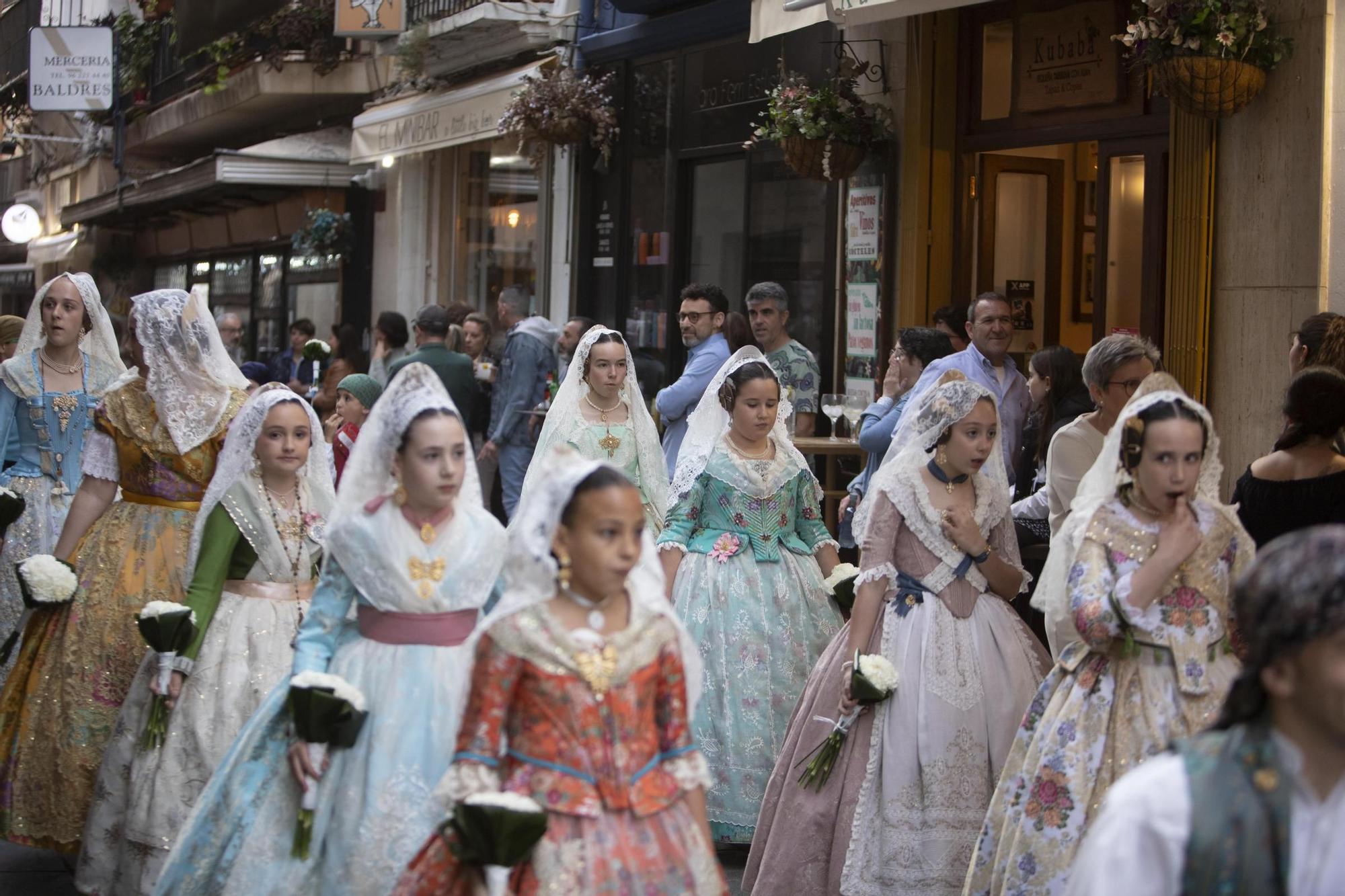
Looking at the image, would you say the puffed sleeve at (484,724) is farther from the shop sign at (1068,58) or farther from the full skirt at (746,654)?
the shop sign at (1068,58)

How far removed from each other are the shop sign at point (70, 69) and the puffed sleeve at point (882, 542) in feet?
66.6

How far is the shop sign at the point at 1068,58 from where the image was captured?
32.5 feet

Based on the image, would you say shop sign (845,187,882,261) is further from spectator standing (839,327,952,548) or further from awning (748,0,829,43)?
spectator standing (839,327,952,548)

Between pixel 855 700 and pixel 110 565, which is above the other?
pixel 110 565

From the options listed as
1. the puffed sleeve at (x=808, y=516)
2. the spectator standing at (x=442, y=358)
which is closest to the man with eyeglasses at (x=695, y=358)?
the puffed sleeve at (x=808, y=516)

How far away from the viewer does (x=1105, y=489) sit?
16.2 ft

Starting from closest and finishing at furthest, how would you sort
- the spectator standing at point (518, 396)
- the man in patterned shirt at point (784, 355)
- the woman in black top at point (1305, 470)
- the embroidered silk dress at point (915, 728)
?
the embroidered silk dress at point (915, 728) < the woman in black top at point (1305, 470) < the man in patterned shirt at point (784, 355) < the spectator standing at point (518, 396)

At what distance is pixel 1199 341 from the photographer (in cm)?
867

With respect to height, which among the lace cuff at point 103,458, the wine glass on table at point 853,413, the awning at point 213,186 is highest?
the awning at point 213,186

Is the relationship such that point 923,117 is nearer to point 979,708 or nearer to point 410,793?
point 979,708

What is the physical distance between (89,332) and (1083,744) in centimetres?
572

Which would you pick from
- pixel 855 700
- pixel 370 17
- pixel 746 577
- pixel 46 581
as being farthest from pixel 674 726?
pixel 370 17

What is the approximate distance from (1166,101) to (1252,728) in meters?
7.21

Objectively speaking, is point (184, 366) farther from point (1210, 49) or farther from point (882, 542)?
point (1210, 49)
